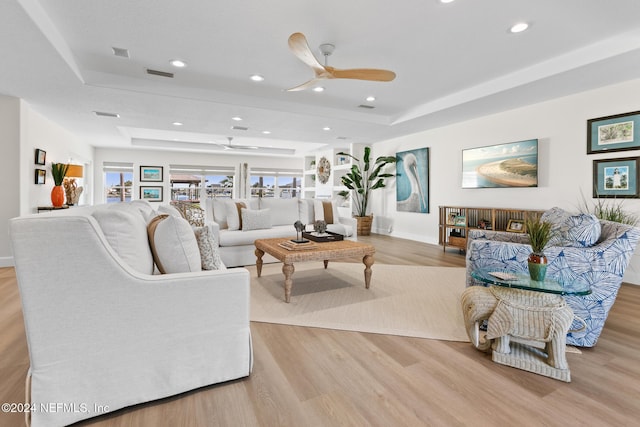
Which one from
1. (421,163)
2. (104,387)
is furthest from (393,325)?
(421,163)

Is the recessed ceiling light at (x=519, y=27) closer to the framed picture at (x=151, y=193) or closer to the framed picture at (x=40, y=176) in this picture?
the framed picture at (x=40, y=176)

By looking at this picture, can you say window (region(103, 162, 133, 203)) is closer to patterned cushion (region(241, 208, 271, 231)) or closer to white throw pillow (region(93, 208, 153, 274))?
patterned cushion (region(241, 208, 271, 231))

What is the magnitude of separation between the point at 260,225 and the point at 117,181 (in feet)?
23.0

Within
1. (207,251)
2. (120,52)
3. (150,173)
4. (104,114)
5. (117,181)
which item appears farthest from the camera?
(150,173)

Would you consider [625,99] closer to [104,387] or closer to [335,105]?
[335,105]

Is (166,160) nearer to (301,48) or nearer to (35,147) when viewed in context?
(35,147)

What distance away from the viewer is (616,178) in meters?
3.73

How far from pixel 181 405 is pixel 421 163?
20.1 ft

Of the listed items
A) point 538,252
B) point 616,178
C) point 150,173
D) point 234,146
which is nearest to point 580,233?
point 538,252

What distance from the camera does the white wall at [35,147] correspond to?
14.5ft

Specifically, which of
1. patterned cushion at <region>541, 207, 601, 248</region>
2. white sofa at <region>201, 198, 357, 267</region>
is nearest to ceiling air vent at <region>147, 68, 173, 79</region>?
white sofa at <region>201, 198, 357, 267</region>

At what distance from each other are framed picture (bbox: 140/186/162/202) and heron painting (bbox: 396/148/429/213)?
734 centimetres

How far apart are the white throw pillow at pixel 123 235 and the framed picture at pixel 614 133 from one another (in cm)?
508

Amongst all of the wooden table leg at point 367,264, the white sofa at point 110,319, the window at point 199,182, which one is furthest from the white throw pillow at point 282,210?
the window at point 199,182
